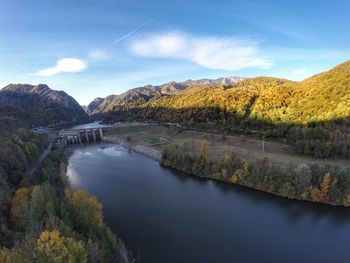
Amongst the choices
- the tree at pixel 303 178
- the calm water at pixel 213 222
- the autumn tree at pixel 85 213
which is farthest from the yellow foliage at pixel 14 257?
the tree at pixel 303 178

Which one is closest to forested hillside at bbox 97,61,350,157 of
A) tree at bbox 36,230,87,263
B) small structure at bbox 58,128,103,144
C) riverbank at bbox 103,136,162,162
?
riverbank at bbox 103,136,162,162

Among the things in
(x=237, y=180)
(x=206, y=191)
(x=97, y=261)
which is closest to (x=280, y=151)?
(x=237, y=180)

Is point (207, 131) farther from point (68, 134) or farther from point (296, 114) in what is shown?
point (68, 134)

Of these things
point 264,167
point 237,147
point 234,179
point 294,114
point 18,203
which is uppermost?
point 294,114

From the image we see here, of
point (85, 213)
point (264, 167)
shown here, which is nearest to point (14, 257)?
point (85, 213)

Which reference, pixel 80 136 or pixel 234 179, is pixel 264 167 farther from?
pixel 80 136

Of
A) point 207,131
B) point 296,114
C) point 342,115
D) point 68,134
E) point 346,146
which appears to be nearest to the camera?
point 346,146
